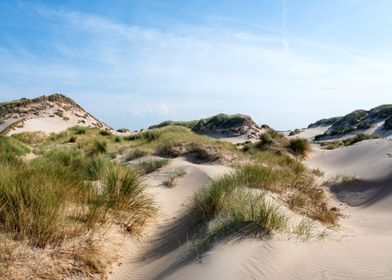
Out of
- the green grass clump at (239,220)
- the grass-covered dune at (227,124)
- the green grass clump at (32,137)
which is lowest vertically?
the green grass clump at (239,220)

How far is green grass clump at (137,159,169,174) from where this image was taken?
10598mm

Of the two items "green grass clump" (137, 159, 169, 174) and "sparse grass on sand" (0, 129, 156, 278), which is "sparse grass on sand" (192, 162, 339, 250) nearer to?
"sparse grass on sand" (0, 129, 156, 278)

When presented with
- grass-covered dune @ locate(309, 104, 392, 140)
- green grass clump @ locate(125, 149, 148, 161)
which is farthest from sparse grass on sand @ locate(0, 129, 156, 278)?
grass-covered dune @ locate(309, 104, 392, 140)

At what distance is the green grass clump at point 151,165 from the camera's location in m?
10.6

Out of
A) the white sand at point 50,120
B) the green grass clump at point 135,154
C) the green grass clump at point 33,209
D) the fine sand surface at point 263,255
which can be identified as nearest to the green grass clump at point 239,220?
the fine sand surface at point 263,255

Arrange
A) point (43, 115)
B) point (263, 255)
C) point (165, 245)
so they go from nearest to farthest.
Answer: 1. point (263, 255)
2. point (165, 245)
3. point (43, 115)

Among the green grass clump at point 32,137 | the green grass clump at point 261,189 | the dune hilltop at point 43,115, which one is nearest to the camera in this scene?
the green grass clump at point 261,189

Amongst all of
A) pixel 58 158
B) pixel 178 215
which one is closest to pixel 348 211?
pixel 178 215

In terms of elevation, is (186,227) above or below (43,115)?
below

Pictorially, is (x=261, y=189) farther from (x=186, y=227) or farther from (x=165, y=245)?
(x=165, y=245)

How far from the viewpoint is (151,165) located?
1075cm

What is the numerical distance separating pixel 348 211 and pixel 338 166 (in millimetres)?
6361

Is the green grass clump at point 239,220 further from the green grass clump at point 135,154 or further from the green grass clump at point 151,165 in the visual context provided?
the green grass clump at point 135,154

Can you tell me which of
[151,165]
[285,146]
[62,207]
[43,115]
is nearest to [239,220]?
[62,207]
